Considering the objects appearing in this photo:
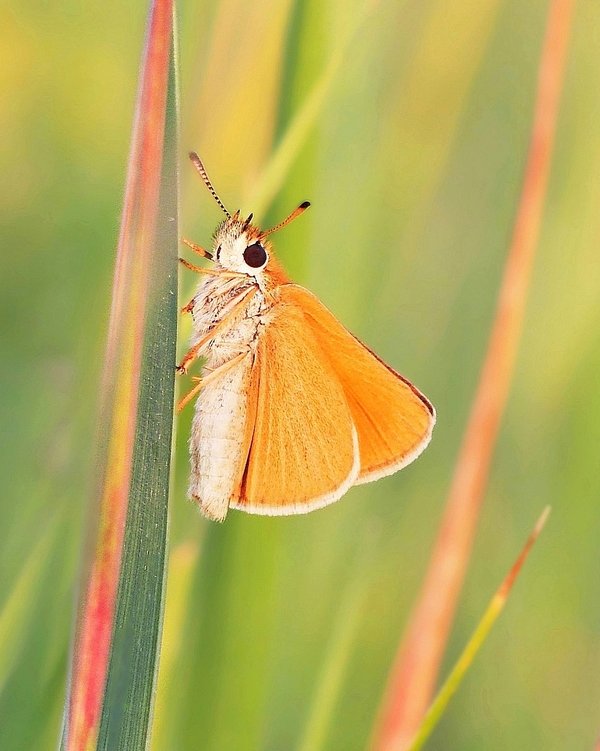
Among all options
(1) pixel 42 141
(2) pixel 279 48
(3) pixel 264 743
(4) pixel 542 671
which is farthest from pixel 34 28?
(4) pixel 542 671

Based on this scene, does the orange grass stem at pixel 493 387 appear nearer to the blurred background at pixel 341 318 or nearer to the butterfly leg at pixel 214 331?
the blurred background at pixel 341 318

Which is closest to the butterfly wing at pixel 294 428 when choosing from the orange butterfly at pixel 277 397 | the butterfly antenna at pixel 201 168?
the orange butterfly at pixel 277 397

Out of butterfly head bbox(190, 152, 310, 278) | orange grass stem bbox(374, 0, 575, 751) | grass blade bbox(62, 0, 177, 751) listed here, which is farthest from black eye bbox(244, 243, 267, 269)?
orange grass stem bbox(374, 0, 575, 751)

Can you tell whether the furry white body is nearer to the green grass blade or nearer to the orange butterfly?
the orange butterfly

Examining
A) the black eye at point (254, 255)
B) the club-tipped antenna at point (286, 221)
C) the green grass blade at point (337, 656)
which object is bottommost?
the green grass blade at point (337, 656)

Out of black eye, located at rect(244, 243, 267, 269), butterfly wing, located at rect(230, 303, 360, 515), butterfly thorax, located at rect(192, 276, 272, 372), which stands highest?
black eye, located at rect(244, 243, 267, 269)

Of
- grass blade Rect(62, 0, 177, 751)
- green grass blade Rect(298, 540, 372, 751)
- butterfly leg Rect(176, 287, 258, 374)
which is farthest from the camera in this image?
green grass blade Rect(298, 540, 372, 751)
